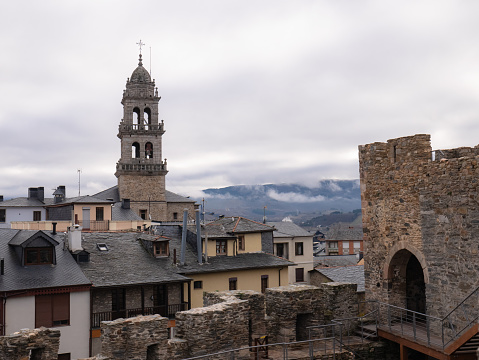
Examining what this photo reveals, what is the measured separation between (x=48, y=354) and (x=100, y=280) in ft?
44.2

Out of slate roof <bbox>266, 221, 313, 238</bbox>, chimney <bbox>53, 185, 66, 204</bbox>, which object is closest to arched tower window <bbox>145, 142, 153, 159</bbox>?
chimney <bbox>53, 185, 66, 204</bbox>

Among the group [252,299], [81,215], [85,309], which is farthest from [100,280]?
[81,215]

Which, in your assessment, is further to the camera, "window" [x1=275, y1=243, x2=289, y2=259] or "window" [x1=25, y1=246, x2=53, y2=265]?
"window" [x1=275, y1=243, x2=289, y2=259]

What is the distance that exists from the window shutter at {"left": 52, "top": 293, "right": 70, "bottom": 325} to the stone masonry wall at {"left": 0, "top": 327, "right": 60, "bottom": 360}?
11.7 meters

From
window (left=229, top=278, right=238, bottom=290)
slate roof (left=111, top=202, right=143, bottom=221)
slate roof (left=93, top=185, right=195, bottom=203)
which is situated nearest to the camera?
window (left=229, top=278, right=238, bottom=290)

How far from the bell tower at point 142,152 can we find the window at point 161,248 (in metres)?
35.0

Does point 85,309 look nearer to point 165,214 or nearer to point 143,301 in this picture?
point 143,301

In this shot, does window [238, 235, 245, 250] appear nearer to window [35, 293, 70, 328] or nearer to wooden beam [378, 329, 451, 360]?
window [35, 293, 70, 328]

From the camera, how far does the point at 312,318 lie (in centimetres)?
1973

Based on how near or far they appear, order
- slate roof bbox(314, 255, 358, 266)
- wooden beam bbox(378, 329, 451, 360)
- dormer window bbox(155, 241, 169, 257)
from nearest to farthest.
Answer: wooden beam bbox(378, 329, 451, 360) < dormer window bbox(155, 241, 169, 257) < slate roof bbox(314, 255, 358, 266)

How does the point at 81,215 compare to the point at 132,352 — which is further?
the point at 81,215

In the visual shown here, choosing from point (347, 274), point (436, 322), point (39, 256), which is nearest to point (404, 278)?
point (436, 322)

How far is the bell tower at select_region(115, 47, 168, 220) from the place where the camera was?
70312 millimetres

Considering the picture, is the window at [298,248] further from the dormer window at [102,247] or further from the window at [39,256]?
the window at [39,256]
